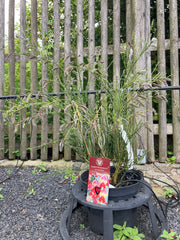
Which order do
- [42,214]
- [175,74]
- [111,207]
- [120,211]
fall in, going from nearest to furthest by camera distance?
1. [111,207]
2. [120,211]
3. [42,214]
4. [175,74]

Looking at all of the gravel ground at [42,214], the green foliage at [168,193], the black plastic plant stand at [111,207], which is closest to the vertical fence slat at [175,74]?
the green foliage at [168,193]

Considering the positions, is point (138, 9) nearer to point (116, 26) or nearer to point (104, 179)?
point (116, 26)

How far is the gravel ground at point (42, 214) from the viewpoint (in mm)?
1221

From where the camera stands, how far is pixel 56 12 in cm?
230

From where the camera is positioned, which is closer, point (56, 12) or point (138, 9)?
point (138, 9)

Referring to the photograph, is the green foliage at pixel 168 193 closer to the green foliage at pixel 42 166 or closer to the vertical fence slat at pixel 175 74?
the vertical fence slat at pixel 175 74

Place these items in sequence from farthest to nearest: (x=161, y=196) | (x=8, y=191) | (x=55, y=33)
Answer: (x=55, y=33) → (x=8, y=191) → (x=161, y=196)

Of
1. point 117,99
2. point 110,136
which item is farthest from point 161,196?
point 117,99

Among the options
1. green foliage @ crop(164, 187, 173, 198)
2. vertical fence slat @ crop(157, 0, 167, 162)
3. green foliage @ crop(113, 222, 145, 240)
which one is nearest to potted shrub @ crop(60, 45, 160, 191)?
green foliage @ crop(113, 222, 145, 240)

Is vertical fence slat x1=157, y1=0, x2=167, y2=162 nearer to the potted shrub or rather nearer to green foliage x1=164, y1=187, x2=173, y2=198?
green foliage x1=164, y1=187, x2=173, y2=198

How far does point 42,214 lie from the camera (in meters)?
1.41

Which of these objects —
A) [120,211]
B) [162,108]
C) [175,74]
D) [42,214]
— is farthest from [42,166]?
[175,74]

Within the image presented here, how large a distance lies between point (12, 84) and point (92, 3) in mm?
1287

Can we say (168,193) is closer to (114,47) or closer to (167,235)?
(167,235)
